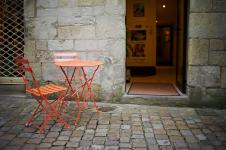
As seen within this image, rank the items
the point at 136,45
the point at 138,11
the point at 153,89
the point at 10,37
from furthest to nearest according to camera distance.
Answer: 1. the point at 136,45
2. the point at 138,11
3. the point at 153,89
4. the point at 10,37

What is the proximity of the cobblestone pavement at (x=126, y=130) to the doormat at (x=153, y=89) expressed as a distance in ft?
2.16

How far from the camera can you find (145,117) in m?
5.69

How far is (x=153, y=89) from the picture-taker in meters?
7.45

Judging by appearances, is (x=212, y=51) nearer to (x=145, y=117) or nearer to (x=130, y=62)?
(x=145, y=117)

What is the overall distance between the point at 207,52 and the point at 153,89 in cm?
166

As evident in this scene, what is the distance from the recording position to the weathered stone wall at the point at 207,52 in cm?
618

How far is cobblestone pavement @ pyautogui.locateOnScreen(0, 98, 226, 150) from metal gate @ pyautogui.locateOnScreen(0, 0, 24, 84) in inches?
51.1

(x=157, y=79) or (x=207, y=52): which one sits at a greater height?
(x=207, y=52)

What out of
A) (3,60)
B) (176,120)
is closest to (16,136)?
(176,120)

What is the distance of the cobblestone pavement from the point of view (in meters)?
4.40

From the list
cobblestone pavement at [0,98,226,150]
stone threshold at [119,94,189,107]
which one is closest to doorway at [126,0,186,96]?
stone threshold at [119,94,189,107]

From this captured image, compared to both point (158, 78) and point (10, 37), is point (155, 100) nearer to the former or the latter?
point (158, 78)

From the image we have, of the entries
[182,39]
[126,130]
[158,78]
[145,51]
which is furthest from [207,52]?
[145,51]

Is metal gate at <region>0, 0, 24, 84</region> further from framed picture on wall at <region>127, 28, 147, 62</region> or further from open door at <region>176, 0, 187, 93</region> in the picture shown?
framed picture on wall at <region>127, 28, 147, 62</region>
